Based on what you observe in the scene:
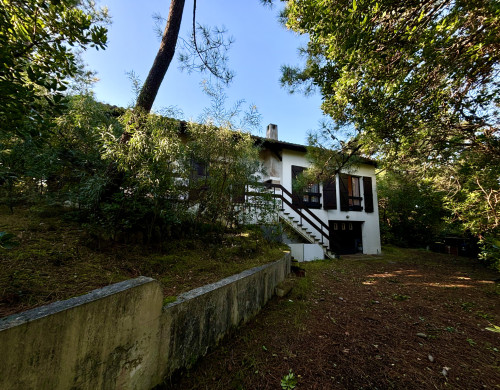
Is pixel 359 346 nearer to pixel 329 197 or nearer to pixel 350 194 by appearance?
pixel 329 197

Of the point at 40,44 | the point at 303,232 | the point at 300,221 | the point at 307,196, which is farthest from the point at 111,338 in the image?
the point at 307,196

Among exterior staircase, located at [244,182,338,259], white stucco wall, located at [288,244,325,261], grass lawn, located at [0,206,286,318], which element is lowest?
white stucco wall, located at [288,244,325,261]

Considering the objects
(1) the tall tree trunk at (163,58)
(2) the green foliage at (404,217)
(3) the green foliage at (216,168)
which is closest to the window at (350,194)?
(2) the green foliage at (404,217)

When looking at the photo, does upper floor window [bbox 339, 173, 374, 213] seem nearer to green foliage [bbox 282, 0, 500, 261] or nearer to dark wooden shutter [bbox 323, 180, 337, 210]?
dark wooden shutter [bbox 323, 180, 337, 210]

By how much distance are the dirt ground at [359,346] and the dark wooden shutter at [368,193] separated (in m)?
7.67

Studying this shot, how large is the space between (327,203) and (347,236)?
261 cm

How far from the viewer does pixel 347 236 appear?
1129 centimetres

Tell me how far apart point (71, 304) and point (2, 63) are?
1682 mm

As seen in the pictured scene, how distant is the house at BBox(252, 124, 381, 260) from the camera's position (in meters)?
8.75

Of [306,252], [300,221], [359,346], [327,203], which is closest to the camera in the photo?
[359,346]

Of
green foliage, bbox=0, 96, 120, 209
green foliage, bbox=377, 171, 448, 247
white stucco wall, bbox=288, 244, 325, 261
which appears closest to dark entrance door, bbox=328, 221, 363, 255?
white stucco wall, bbox=288, 244, 325, 261

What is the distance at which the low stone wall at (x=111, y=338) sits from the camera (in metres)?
0.94

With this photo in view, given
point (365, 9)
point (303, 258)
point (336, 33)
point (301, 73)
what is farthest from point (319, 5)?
point (303, 258)

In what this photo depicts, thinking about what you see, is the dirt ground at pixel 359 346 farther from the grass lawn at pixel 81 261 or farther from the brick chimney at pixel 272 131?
the brick chimney at pixel 272 131
